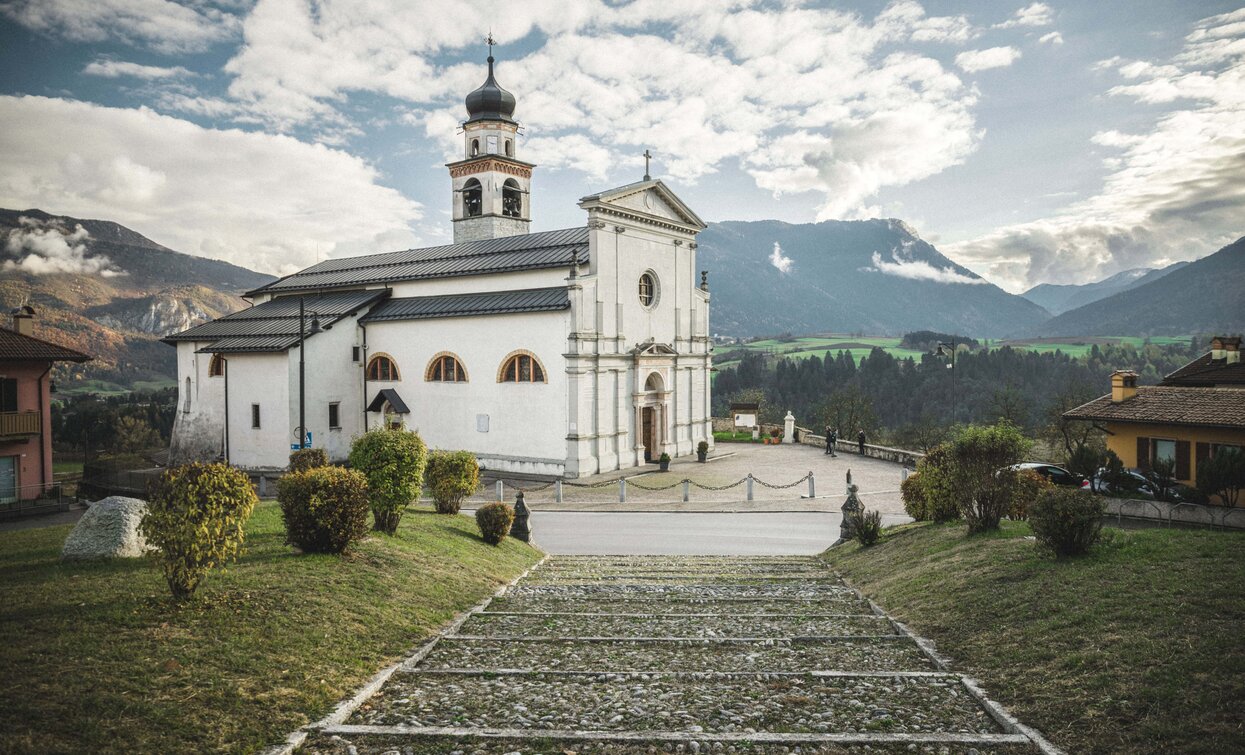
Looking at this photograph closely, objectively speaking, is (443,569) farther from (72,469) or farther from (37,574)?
(72,469)

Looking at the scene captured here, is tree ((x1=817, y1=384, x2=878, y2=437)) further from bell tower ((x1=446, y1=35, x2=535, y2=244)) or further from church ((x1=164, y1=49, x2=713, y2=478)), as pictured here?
bell tower ((x1=446, y1=35, x2=535, y2=244))

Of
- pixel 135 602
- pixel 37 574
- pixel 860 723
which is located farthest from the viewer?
pixel 37 574

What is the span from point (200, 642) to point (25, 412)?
77.3 feet

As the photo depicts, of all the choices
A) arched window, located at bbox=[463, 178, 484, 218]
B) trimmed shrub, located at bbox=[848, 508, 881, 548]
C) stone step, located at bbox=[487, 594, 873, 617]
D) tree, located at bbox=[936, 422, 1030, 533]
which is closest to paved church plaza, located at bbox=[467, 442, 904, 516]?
trimmed shrub, located at bbox=[848, 508, 881, 548]

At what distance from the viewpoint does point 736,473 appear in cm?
3319

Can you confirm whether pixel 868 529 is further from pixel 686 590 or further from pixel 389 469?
pixel 389 469

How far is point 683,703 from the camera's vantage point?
6.62 meters

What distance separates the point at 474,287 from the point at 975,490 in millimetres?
27878

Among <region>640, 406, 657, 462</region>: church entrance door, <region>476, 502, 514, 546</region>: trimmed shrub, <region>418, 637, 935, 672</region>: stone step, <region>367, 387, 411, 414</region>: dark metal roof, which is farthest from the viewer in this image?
<region>640, 406, 657, 462</region>: church entrance door

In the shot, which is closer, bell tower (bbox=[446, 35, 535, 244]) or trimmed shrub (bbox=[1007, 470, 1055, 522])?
trimmed shrub (bbox=[1007, 470, 1055, 522])

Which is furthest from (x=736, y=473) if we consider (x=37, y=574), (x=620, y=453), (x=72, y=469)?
(x=72, y=469)

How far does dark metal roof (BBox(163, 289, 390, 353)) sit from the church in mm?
143

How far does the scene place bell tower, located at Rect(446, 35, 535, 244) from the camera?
43.2m

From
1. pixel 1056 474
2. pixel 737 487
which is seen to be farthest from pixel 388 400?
pixel 1056 474
